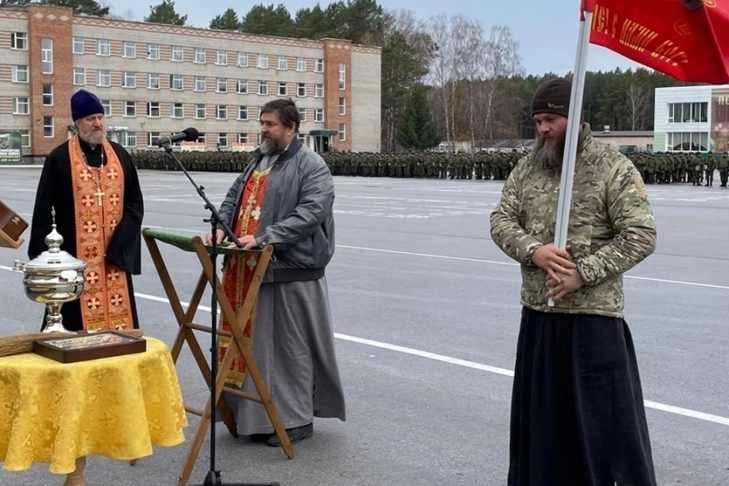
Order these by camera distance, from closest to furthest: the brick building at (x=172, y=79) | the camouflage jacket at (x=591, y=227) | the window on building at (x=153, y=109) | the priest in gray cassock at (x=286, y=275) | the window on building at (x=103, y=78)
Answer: the camouflage jacket at (x=591, y=227), the priest in gray cassock at (x=286, y=275), the brick building at (x=172, y=79), the window on building at (x=103, y=78), the window on building at (x=153, y=109)

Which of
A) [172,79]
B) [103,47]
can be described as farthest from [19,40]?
[172,79]

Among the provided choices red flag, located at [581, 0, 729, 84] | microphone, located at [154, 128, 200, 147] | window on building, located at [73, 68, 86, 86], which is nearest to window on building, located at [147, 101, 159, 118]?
window on building, located at [73, 68, 86, 86]

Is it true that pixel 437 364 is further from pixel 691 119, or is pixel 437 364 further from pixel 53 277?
pixel 691 119

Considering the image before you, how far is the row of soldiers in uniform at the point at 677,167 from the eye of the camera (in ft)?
138

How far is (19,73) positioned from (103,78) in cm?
747


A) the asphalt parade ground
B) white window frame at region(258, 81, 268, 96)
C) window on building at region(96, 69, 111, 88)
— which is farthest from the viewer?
white window frame at region(258, 81, 268, 96)

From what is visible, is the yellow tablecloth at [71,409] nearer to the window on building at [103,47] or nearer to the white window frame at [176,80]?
the window on building at [103,47]

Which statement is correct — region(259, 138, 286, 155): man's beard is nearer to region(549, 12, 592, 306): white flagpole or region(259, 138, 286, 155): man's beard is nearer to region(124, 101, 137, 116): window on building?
region(549, 12, 592, 306): white flagpole

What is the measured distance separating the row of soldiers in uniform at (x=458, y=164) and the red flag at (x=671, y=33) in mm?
34169

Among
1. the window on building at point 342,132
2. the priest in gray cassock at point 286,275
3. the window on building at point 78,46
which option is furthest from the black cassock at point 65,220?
the window on building at point 342,132

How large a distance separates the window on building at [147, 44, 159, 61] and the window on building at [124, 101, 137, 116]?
435cm

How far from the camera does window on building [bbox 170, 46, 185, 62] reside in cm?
8842

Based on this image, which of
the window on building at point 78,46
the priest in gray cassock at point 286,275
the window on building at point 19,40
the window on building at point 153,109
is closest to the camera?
the priest in gray cassock at point 286,275

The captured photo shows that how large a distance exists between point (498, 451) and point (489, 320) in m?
3.99
